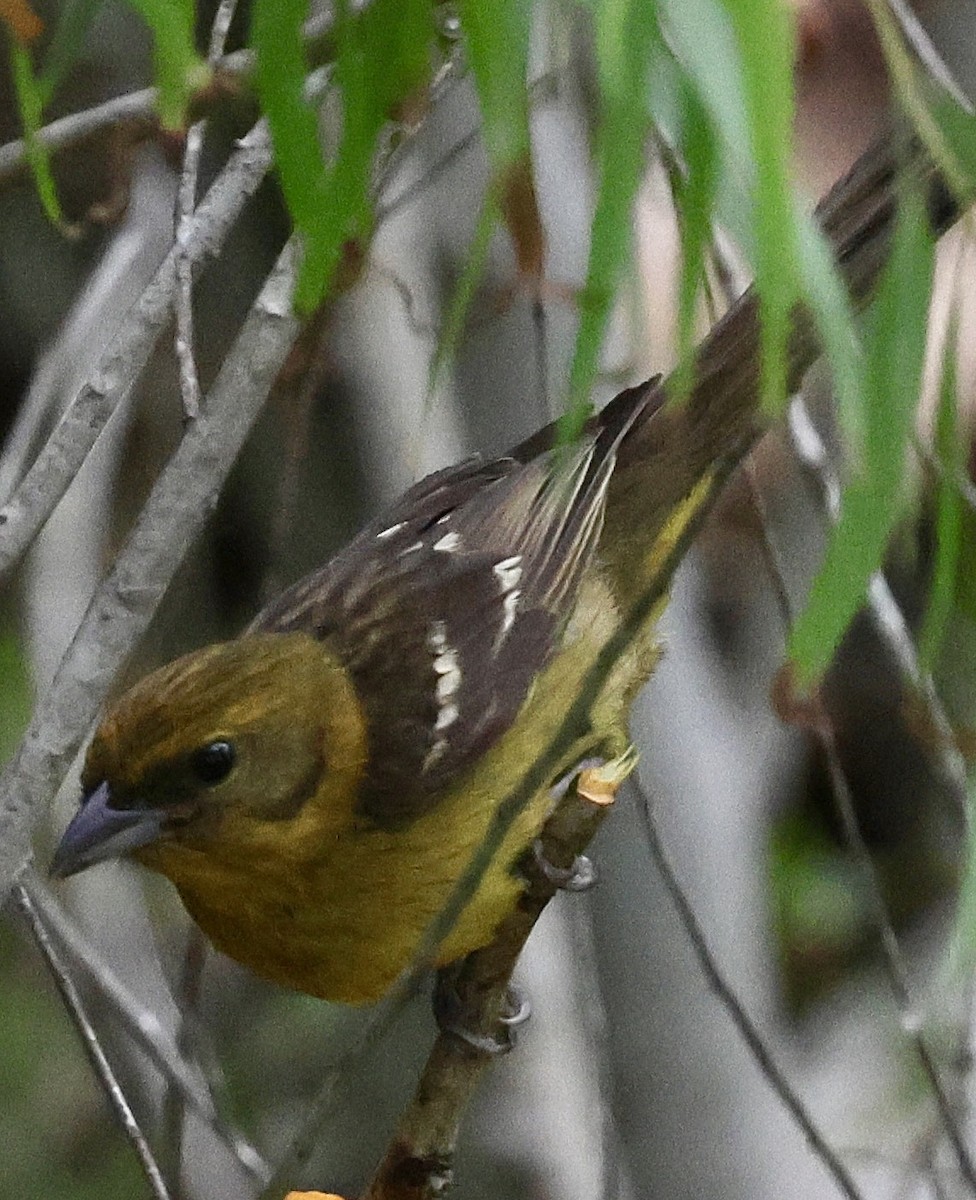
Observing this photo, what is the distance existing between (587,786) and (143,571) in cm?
47

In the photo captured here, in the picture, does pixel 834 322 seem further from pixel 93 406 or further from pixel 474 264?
pixel 93 406

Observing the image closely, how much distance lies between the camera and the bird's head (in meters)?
1.88

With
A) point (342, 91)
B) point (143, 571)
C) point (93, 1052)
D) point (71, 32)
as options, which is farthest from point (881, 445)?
point (93, 1052)

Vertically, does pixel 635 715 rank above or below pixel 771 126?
Answer: below

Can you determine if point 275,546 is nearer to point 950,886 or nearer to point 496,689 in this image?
point 496,689

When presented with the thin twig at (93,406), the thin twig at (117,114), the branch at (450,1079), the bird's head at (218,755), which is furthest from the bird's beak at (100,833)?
the thin twig at (117,114)

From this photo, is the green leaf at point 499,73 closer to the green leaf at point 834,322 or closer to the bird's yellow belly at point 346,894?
the green leaf at point 834,322

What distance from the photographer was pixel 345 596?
2.28m

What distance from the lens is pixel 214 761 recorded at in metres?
1.95

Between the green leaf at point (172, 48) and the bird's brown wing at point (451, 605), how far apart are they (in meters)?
1.12

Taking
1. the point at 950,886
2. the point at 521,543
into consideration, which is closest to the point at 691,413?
the point at 521,543

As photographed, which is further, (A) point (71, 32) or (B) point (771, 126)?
(A) point (71, 32)

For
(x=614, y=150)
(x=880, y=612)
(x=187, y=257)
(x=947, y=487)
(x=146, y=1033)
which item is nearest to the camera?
(x=614, y=150)

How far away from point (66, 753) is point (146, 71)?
6.27 feet
